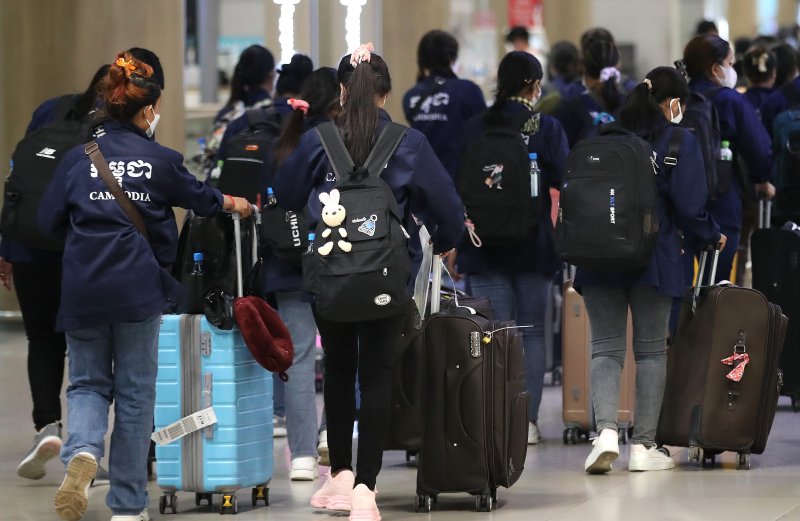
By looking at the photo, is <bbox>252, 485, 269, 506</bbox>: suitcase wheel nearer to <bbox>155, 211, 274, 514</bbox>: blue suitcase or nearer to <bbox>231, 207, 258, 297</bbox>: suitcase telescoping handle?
<bbox>155, 211, 274, 514</bbox>: blue suitcase

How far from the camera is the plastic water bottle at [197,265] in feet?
22.4

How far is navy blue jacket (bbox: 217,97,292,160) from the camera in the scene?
831 centimetres

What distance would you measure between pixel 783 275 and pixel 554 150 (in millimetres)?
1779

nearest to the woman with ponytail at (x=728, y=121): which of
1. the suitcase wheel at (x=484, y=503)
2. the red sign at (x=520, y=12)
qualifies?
the suitcase wheel at (x=484, y=503)

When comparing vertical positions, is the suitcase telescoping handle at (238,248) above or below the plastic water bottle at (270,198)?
below

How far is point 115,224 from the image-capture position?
620 cm

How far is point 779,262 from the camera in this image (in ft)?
30.2

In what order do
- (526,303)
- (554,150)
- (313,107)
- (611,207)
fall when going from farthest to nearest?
(526,303) < (554,150) < (313,107) < (611,207)

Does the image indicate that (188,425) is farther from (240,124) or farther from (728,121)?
(728,121)

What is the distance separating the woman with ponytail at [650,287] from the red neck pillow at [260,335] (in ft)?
5.46

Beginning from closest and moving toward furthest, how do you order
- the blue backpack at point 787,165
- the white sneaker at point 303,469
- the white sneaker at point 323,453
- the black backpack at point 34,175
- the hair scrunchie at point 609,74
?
the black backpack at point 34,175, the white sneaker at point 303,469, the white sneaker at point 323,453, the blue backpack at point 787,165, the hair scrunchie at point 609,74

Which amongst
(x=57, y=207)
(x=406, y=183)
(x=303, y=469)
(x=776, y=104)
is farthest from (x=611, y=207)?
(x=776, y=104)

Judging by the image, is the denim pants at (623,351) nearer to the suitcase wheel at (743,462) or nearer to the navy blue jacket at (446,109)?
the suitcase wheel at (743,462)

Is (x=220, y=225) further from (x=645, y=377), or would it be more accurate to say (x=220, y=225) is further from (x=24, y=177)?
(x=645, y=377)
